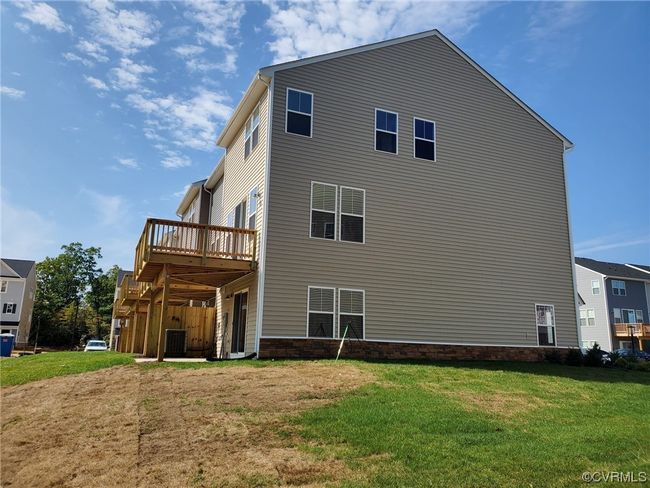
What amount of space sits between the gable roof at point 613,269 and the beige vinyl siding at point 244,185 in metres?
34.9

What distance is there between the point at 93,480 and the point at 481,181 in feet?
48.0

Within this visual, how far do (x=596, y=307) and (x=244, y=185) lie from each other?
3658 cm

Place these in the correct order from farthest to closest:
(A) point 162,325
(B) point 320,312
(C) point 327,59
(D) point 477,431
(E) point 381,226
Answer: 1. (C) point 327,59
2. (E) point 381,226
3. (B) point 320,312
4. (A) point 162,325
5. (D) point 477,431

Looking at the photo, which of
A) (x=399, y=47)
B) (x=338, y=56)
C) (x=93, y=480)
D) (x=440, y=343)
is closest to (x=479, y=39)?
(x=399, y=47)

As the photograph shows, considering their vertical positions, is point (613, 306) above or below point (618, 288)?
below

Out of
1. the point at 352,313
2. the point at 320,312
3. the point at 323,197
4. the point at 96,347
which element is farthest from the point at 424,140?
the point at 96,347

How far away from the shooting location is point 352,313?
46.7ft

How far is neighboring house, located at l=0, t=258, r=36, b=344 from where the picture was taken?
4638cm

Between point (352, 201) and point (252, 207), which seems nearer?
point (352, 201)

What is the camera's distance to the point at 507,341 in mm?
16078

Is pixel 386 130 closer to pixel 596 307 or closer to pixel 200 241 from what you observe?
pixel 200 241

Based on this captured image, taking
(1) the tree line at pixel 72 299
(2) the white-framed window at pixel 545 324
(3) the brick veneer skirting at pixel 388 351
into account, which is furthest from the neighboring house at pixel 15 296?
(2) the white-framed window at pixel 545 324

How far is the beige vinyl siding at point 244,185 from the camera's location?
1412cm

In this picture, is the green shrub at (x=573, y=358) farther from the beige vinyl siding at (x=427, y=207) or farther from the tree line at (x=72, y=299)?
the tree line at (x=72, y=299)
